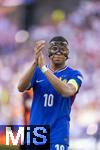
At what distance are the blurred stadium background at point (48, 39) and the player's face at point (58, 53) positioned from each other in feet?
23.0

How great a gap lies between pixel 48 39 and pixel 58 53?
8.09 meters

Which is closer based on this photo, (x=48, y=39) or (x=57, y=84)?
(x=57, y=84)

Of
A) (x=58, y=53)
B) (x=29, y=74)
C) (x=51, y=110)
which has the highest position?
(x=58, y=53)

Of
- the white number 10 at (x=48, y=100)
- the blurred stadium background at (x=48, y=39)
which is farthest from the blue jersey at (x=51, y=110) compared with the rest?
the blurred stadium background at (x=48, y=39)

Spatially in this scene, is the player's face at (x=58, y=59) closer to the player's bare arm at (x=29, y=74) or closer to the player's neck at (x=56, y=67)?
the player's neck at (x=56, y=67)

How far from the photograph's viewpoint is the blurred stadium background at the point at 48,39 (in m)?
13.9

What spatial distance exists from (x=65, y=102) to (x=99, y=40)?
786 centimetres

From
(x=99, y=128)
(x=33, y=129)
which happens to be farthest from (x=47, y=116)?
(x=99, y=128)

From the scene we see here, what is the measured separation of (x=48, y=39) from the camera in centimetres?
1445

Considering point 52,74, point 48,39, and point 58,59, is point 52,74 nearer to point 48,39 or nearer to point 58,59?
point 58,59

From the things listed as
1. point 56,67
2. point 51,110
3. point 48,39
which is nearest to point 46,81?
point 56,67

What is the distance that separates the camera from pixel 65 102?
6.36 m

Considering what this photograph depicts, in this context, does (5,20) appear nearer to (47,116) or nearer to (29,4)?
(29,4)

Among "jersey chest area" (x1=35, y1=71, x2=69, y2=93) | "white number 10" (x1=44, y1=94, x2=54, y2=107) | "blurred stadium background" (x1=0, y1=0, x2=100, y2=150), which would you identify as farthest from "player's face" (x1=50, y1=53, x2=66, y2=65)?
"blurred stadium background" (x1=0, y1=0, x2=100, y2=150)
